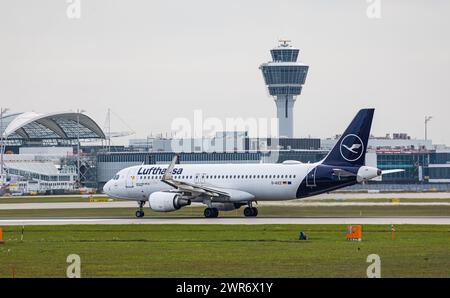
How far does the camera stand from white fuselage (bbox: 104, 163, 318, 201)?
75.6m

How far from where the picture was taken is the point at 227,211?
Result: 281 ft

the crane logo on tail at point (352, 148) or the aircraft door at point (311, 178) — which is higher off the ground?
the crane logo on tail at point (352, 148)

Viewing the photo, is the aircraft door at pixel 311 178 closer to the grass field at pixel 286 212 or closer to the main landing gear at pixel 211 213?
the grass field at pixel 286 212

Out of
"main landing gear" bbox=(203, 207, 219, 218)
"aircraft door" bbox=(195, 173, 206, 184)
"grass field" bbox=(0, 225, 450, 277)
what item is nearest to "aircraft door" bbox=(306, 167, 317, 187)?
"main landing gear" bbox=(203, 207, 219, 218)

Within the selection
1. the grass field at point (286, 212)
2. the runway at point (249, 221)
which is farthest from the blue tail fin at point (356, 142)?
the runway at point (249, 221)

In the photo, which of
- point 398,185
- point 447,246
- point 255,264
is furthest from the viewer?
point 398,185

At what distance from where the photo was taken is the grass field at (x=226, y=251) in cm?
3606

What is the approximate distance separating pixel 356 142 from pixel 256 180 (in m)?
8.53

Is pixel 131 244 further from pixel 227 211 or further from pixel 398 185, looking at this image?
pixel 398 185

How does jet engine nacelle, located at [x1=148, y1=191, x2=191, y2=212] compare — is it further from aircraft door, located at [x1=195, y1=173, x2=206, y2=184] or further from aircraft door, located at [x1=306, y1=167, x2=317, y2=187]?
aircraft door, located at [x1=306, y1=167, x2=317, y2=187]

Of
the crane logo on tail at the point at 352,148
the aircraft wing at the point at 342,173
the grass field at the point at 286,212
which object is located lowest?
the grass field at the point at 286,212
